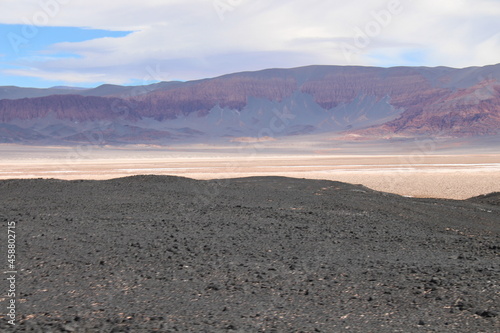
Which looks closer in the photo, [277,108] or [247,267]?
[247,267]

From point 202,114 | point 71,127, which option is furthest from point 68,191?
point 202,114

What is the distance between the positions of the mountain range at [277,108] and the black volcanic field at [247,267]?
11842 cm

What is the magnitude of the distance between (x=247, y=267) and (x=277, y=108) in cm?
17510

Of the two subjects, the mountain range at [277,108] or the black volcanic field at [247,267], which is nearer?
the black volcanic field at [247,267]

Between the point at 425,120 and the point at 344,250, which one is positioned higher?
the point at 425,120

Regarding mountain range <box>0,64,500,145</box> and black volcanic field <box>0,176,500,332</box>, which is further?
mountain range <box>0,64,500,145</box>

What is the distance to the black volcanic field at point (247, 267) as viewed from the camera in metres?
5.23

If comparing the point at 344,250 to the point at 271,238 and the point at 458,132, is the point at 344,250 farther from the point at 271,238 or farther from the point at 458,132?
the point at 458,132

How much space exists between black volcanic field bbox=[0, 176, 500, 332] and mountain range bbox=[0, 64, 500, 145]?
118425mm

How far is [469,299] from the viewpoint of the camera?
5746mm

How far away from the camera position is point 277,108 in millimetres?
180750

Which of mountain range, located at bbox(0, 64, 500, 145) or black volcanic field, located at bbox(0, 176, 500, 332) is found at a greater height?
mountain range, located at bbox(0, 64, 500, 145)

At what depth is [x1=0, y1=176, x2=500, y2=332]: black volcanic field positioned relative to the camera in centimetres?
523

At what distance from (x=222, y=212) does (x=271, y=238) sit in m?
2.98
